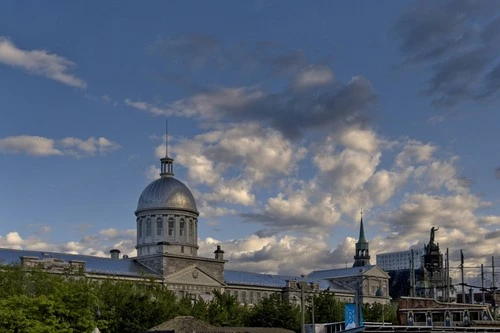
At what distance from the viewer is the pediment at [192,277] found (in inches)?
4558

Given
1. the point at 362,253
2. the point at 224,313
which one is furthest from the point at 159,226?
the point at 362,253

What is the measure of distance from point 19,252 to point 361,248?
3838 inches

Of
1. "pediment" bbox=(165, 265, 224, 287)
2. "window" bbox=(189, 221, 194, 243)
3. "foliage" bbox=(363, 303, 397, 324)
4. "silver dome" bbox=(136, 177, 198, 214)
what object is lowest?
"foliage" bbox=(363, 303, 397, 324)

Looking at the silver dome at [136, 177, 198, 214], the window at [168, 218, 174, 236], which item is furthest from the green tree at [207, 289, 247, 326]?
the silver dome at [136, 177, 198, 214]

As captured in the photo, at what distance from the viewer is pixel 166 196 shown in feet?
396

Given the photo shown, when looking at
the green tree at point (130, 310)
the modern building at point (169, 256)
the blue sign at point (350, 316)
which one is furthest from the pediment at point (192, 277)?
the blue sign at point (350, 316)

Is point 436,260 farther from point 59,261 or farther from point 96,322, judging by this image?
point 96,322

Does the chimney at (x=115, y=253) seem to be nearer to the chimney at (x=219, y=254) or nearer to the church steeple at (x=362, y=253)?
the chimney at (x=219, y=254)

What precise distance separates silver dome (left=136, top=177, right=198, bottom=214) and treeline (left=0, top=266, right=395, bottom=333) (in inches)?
974

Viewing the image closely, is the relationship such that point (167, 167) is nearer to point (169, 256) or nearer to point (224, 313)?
point (169, 256)

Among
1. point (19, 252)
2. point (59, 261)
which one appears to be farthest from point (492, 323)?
point (19, 252)

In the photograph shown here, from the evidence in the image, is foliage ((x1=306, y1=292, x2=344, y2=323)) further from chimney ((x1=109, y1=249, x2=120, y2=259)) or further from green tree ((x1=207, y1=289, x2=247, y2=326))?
chimney ((x1=109, y1=249, x2=120, y2=259))

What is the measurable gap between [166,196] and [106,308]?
4504 cm

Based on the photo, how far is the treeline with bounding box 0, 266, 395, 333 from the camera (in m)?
62.0
